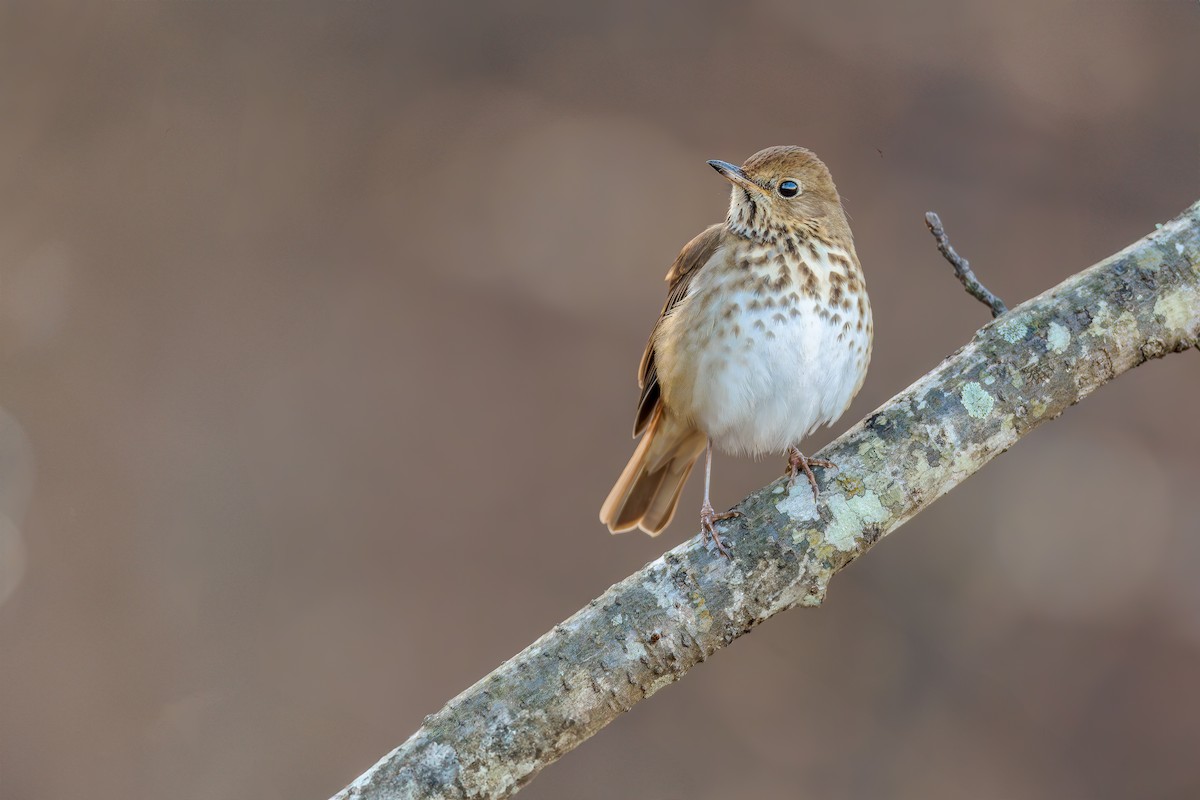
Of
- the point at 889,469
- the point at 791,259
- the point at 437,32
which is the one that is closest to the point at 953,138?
the point at 437,32

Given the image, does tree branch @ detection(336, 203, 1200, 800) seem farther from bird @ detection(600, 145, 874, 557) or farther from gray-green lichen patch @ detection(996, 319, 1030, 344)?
bird @ detection(600, 145, 874, 557)

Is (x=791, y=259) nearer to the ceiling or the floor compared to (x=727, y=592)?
nearer to the ceiling

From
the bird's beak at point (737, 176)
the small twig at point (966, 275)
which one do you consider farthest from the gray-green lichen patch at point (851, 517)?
the bird's beak at point (737, 176)

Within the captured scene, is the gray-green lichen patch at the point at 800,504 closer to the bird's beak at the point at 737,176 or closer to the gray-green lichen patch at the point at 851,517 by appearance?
the gray-green lichen patch at the point at 851,517

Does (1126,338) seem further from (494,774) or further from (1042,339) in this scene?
(494,774)

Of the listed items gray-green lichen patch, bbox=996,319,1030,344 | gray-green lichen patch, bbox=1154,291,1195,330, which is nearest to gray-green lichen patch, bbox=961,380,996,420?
gray-green lichen patch, bbox=996,319,1030,344
